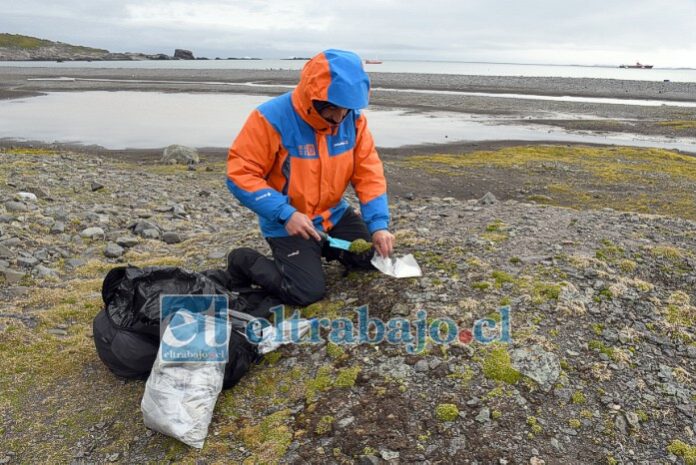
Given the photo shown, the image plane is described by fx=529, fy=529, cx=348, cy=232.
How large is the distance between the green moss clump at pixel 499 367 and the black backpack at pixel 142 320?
6.56 feet

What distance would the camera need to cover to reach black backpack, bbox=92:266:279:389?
14.6 feet

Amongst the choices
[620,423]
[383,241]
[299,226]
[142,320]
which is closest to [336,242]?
[383,241]

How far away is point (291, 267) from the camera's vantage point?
5414 mm

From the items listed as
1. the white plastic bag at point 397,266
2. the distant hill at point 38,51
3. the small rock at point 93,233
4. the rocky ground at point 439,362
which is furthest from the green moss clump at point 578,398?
the distant hill at point 38,51

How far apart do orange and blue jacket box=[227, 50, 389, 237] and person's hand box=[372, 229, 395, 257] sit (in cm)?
8

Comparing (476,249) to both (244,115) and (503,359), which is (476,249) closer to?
(503,359)

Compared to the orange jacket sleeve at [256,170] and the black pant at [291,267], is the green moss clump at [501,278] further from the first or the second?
the orange jacket sleeve at [256,170]

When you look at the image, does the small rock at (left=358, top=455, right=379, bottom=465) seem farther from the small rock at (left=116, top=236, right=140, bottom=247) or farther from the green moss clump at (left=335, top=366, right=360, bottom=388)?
the small rock at (left=116, top=236, right=140, bottom=247)

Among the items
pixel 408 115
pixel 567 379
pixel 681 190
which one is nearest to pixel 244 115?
pixel 408 115

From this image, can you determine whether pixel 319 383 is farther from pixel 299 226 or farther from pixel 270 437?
pixel 299 226

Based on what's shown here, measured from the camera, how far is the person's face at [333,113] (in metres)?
4.90

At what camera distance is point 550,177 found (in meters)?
16.3

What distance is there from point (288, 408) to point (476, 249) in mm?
3106

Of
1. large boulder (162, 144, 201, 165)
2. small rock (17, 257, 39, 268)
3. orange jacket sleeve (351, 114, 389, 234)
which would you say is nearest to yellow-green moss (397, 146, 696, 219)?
large boulder (162, 144, 201, 165)
